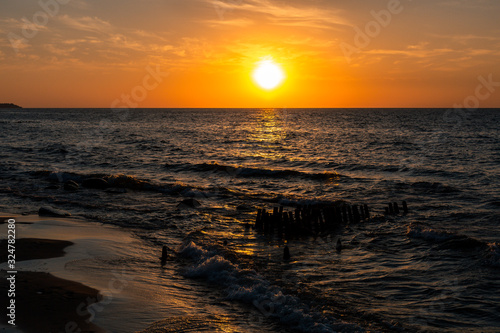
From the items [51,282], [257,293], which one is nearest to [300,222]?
[257,293]

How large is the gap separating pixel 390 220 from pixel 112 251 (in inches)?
535

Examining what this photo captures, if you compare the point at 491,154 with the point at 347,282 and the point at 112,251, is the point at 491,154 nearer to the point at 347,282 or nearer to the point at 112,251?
the point at 347,282

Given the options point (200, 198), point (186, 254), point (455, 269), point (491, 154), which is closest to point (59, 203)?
point (200, 198)

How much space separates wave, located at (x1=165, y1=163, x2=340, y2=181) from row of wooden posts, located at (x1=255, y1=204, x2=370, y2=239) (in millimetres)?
13649

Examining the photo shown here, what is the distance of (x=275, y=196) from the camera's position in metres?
26.9

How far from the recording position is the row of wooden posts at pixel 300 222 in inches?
719

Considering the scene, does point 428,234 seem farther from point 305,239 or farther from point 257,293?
point 257,293

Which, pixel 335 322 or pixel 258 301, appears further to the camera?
pixel 258 301

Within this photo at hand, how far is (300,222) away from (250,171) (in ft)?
60.9

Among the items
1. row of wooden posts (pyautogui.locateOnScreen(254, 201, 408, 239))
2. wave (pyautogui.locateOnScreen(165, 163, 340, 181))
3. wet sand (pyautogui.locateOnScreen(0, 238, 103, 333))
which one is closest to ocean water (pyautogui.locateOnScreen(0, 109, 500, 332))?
wave (pyautogui.locateOnScreen(165, 163, 340, 181))

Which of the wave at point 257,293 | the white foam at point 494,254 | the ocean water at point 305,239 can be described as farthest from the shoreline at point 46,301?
the white foam at point 494,254

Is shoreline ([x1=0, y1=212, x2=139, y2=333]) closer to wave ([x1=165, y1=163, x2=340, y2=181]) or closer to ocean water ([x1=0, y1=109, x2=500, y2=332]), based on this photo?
ocean water ([x1=0, y1=109, x2=500, y2=332])

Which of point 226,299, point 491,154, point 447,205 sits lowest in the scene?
point 226,299

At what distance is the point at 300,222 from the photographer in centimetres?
1862
